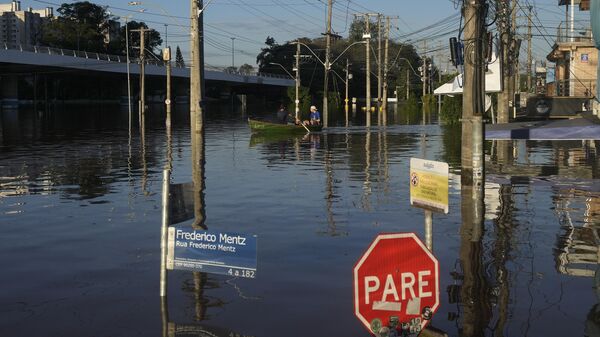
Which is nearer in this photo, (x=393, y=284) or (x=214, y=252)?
(x=393, y=284)

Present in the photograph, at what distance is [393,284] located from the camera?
20.6 ft

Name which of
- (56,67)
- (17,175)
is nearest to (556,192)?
(17,175)

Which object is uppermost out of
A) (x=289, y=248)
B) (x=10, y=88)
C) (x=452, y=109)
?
(x=10, y=88)

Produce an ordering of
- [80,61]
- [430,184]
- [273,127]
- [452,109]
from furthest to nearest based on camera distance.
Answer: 1. [80,61]
2. [452,109]
3. [273,127]
4. [430,184]

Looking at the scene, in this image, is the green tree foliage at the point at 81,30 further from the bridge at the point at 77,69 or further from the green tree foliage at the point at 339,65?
the green tree foliage at the point at 339,65

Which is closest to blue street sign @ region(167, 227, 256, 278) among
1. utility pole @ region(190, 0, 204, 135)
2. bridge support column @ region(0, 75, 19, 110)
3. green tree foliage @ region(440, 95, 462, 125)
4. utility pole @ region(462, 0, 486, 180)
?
utility pole @ region(462, 0, 486, 180)

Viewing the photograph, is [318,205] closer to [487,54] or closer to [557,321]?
[487,54]

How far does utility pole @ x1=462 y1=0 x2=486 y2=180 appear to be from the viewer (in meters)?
12.6

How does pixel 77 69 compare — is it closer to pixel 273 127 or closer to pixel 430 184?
pixel 273 127

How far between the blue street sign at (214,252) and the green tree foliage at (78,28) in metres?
126

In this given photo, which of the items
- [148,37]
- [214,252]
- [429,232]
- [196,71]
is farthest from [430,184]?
[148,37]

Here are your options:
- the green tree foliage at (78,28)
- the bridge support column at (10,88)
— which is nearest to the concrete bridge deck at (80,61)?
the bridge support column at (10,88)

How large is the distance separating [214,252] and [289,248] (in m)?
3.99

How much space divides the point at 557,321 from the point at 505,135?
1094 cm
